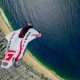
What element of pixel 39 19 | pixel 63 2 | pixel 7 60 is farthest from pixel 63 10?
pixel 7 60

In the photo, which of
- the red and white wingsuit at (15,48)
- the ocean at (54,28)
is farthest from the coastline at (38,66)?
the red and white wingsuit at (15,48)

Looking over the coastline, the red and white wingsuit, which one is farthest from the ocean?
the red and white wingsuit

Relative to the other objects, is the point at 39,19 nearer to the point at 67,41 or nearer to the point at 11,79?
the point at 67,41

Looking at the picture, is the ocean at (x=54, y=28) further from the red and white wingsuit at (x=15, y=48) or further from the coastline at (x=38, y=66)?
the red and white wingsuit at (x=15, y=48)

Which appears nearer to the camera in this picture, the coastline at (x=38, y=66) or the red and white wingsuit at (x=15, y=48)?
the red and white wingsuit at (x=15, y=48)

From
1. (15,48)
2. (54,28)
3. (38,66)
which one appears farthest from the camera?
(54,28)

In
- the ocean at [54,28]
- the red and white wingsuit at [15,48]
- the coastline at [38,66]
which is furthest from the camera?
the ocean at [54,28]

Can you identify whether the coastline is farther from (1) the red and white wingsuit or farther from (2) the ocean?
(1) the red and white wingsuit

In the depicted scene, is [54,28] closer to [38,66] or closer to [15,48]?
[38,66]

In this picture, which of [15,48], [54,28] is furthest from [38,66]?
[15,48]
